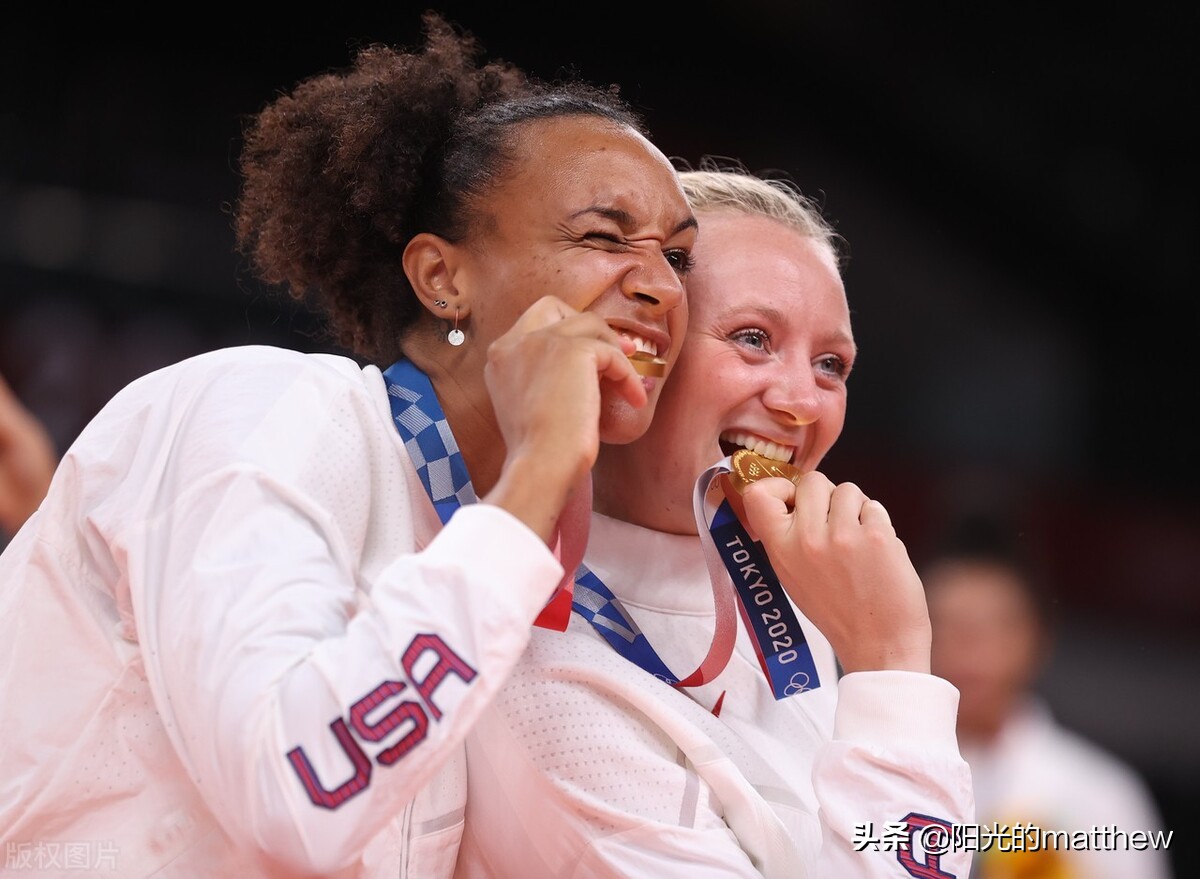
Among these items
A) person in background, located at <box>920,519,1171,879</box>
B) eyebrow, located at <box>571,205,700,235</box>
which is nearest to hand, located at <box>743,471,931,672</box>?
eyebrow, located at <box>571,205,700,235</box>

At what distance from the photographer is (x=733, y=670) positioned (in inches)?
92.0

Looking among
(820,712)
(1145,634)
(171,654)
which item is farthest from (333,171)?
(1145,634)

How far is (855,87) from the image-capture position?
289 inches

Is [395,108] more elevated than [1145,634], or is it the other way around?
[395,108]

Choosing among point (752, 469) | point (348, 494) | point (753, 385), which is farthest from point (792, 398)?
point (348, 494)

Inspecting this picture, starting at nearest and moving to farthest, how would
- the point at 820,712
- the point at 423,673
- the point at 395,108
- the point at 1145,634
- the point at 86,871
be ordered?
the point at 423,673 < the point at 86,871 < the point at 395,108 < the point at 820,712 < the point at 1145,634

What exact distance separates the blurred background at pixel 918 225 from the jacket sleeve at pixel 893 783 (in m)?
3.54

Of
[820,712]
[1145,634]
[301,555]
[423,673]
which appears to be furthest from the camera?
[1145,634]

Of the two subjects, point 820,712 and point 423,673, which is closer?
point 423,673

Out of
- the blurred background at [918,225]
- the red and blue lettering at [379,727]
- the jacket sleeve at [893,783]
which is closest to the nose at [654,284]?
the jacket sleeve at [893,783]

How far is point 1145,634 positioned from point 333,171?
508 cm

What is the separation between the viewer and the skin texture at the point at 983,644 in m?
4.29

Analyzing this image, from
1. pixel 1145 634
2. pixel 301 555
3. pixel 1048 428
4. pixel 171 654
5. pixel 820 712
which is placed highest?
pixel 301 555

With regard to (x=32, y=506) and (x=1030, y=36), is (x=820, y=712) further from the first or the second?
(x=1030, y=36)
